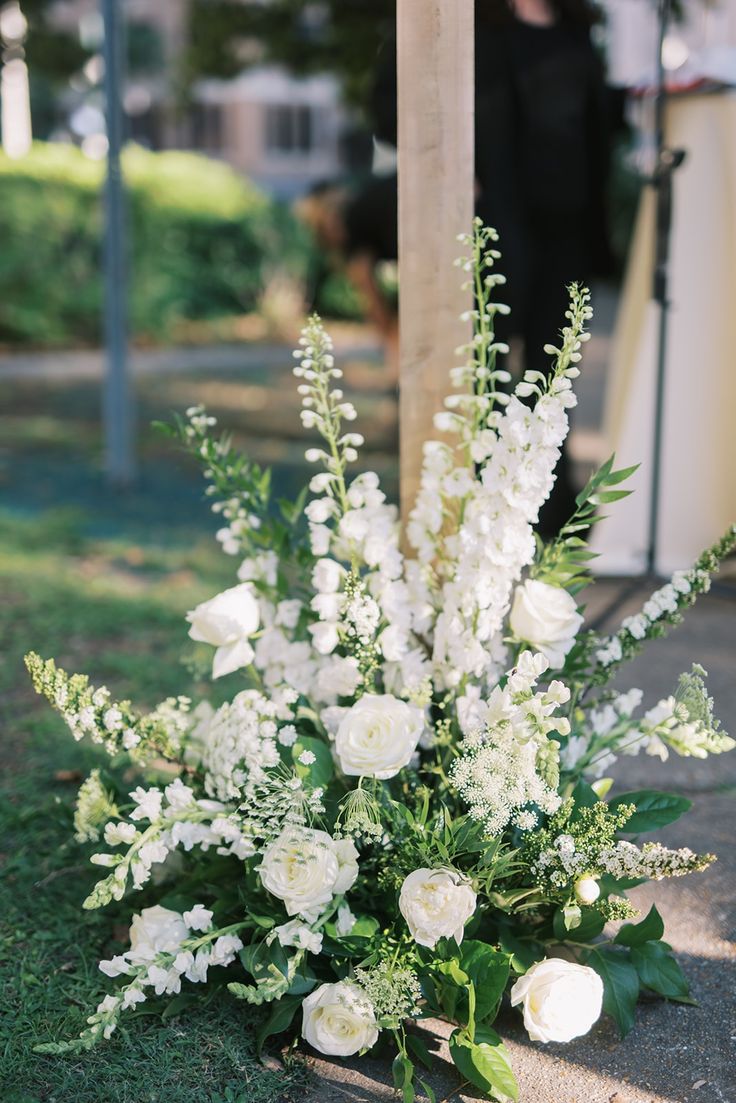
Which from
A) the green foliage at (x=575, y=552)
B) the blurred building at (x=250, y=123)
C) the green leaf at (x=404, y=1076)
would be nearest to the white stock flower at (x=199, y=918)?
A: the green leaf at (x=404, y=1076)

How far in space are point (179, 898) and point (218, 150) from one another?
28.7 metres

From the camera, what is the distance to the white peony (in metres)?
1.88

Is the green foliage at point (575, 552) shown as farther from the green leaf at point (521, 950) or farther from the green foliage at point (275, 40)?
the green foliage at point (275, 40)

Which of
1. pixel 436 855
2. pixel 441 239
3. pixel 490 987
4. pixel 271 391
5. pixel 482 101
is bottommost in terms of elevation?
pixel 271 391

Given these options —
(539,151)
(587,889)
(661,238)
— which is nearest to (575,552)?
(587,889)

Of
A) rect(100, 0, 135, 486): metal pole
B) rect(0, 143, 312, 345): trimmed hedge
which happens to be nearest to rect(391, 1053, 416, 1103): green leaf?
rect(100, 0, 135, 486): metal pole

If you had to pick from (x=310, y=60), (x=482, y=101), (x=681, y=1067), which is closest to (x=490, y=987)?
(x=681, y=1067)

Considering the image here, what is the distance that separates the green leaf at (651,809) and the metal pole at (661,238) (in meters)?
2.06

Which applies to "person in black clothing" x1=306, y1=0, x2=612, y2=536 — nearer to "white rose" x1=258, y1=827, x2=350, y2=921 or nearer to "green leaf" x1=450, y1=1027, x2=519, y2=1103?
"white rose" x1=258, y1=827, x2=350, y2=921

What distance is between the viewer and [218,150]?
28.9 m

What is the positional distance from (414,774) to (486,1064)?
1.57ft

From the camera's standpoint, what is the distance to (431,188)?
222 centimetres

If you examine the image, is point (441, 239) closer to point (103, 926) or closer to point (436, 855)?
point (436, 855)

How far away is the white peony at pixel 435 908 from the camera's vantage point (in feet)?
6.17
